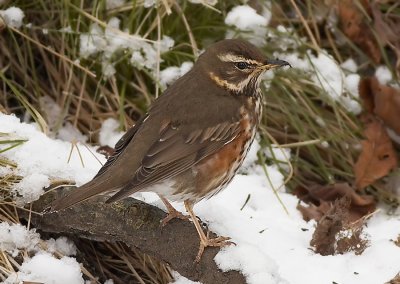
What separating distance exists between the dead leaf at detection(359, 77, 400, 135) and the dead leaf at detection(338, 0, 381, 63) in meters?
0.28

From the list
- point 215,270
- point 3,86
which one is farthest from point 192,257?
point 3,86

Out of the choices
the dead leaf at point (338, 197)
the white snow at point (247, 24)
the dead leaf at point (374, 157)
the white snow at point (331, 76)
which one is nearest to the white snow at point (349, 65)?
the white snow at point (331, 76)

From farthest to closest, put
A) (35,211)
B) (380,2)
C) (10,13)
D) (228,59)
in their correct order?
(380,2), (10,13), (228,59), (35,211)

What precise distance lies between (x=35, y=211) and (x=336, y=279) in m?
1.35

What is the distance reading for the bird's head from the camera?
3.74 m

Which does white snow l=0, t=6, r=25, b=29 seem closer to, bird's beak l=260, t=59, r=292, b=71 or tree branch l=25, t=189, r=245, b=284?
tree branch l=25, t=189, r=245, b=284

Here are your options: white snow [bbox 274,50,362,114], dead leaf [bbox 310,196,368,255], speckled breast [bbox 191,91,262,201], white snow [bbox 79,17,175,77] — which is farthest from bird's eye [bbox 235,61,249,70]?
white snow [bbox 274,50,362,114]

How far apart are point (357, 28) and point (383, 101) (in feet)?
1.82

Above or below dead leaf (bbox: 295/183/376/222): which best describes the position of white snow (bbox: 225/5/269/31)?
above

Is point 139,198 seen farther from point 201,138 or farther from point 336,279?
point 336,279

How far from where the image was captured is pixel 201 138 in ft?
11.7

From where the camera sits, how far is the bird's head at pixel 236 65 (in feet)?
12.3

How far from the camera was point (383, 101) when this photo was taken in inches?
198

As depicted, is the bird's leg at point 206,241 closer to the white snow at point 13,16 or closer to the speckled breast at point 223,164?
the speckled breast at point 223,164
